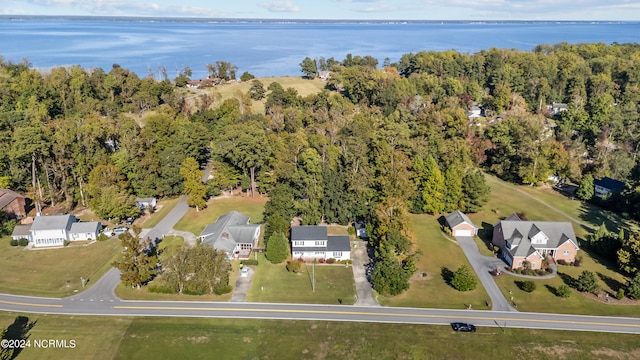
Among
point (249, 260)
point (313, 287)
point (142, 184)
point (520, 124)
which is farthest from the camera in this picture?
point (520, 124)

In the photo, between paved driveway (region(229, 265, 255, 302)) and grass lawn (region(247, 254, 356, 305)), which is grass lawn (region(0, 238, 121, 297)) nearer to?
paved driveway (region(229, 265, 255, 302))

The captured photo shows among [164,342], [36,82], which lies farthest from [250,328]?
[36,82]

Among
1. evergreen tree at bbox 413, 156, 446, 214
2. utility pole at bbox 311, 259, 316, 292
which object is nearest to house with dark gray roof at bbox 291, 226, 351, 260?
utility pole at bbox 311, 259, 316, 292

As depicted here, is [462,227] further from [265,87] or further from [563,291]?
[265,87]

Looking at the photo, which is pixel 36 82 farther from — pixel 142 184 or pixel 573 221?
pixel 573 221

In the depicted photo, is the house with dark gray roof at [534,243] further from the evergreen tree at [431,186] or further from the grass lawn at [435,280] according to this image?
the evergreen tree at [431,186]

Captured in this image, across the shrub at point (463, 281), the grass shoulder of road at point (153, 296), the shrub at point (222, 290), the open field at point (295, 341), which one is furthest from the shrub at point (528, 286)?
the shrub at point (222, 290)
